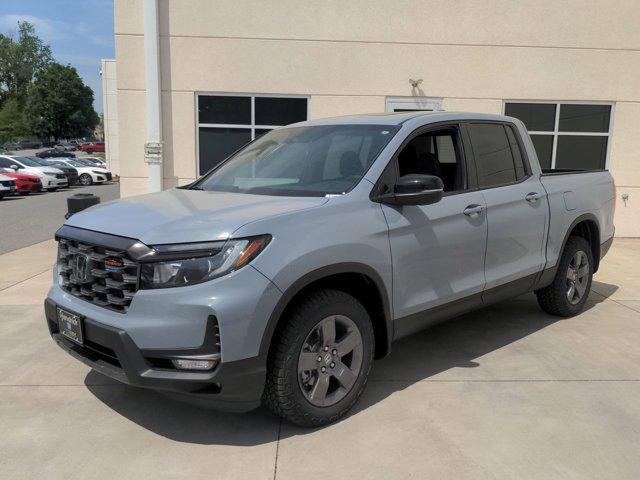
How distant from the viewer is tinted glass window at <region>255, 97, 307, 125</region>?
10258 mm

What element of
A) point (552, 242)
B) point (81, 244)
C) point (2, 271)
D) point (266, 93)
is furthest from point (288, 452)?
point (266, 93)

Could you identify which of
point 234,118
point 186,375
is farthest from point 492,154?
point 234,118

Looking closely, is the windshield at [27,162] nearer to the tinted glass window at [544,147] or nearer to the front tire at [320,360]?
the tinted glass window at [544,147]

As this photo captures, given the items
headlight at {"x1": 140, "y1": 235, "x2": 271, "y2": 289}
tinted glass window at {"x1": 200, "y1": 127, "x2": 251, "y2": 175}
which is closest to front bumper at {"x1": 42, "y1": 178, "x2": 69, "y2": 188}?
tinted glass window at {"x1": 200, "y1": 127, "x2": 251, "y2": 175}

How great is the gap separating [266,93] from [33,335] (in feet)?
20.2

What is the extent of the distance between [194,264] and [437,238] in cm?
175

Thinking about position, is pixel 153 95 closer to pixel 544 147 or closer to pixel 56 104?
pixel 544 147

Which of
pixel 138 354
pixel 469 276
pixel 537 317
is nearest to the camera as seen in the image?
pixel 138 354

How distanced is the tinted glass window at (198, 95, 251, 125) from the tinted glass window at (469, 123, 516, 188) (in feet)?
20.0

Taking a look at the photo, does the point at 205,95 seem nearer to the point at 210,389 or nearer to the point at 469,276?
the point at 469,276

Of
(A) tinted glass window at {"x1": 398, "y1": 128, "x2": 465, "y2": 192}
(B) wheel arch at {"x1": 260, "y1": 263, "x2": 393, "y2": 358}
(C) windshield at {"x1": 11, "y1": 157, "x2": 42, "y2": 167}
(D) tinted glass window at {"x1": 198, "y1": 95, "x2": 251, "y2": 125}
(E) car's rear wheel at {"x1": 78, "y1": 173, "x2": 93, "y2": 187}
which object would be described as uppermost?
→ (D) tinted glass window at {"x1": 198, "y1": 95, "x2": 251, "y2": 125}

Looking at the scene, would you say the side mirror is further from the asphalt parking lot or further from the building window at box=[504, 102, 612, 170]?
the asphalt parking lot

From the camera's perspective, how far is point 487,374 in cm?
440

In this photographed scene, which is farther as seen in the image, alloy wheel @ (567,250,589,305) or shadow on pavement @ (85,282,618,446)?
alloy wheel @ (567,250,589,305)
